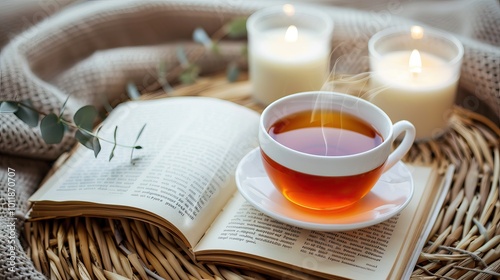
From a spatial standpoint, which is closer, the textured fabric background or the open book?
the open book

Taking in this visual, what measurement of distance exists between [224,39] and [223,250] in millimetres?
711

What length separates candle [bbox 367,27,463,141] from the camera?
3.73 feet

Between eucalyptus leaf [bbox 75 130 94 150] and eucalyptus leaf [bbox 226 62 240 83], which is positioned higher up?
eucalyptus leaf [bbox 75 130 94 150]

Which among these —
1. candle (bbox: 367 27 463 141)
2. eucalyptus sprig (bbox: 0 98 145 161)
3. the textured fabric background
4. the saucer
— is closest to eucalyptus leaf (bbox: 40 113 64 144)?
eucalyptus sprig (bbox: 0 98 145 161)

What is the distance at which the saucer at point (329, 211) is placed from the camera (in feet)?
2.83

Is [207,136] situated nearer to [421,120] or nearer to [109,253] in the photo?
[109,253]

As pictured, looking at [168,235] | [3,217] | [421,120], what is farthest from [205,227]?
[421,120]

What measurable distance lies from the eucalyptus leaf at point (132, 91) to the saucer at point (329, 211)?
0.41 metres

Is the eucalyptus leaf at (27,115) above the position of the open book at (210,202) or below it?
above

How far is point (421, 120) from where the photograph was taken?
1.15 meters

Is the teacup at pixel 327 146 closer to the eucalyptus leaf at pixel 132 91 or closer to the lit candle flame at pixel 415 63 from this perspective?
the lit candle flame at pixel 415 63

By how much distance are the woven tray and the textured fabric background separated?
0.13 m

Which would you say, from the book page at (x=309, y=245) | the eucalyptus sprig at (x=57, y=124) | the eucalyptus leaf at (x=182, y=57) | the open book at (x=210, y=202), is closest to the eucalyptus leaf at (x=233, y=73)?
the eucalyptus leaf at (x=182, y=57)

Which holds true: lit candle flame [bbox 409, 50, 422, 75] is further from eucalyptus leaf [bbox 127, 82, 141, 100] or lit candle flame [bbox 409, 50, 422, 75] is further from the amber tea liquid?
eucalyptus leaf [bbox 127, 82, 141, 100]
